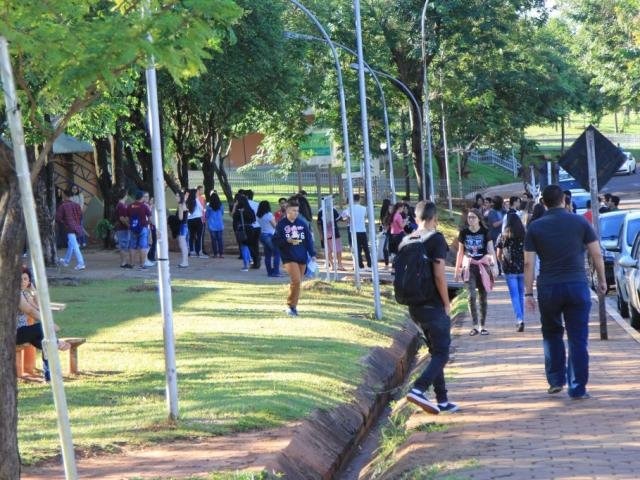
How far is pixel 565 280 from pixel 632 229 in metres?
12.5

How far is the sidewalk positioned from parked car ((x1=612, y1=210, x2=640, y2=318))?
4.03 meters

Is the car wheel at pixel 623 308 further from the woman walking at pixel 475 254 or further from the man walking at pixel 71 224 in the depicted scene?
the man walking at pixel 71 224

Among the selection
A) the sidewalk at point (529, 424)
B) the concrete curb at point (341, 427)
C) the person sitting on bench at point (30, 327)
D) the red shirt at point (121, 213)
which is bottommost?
the concrete curb at point (341, 427)

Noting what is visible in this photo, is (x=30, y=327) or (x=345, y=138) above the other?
(x=345, y=138)

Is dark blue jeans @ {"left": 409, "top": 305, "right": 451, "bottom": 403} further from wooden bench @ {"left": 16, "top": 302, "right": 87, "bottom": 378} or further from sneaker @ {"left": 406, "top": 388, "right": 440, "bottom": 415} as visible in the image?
wooden bench @ {"left": 16, "top": 302, "right": 87, "bottom": 378}

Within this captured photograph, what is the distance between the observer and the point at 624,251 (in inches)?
830

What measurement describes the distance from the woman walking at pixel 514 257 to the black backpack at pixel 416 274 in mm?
6715

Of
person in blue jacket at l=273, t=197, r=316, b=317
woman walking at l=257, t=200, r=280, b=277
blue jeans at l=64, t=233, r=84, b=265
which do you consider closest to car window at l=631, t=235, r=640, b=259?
person in blue jacket at l=273, t=197, r=316, b=317

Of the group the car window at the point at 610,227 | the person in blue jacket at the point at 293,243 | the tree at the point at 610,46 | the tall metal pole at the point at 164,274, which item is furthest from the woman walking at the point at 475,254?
the tree at the point at 610,46

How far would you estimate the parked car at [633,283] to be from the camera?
1736cm

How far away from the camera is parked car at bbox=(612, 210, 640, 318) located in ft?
62.6

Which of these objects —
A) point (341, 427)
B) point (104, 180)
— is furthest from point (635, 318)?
point (104, 180)

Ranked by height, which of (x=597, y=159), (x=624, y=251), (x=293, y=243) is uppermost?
(x=597, y=159)

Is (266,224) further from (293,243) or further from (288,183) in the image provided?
(288,183)
